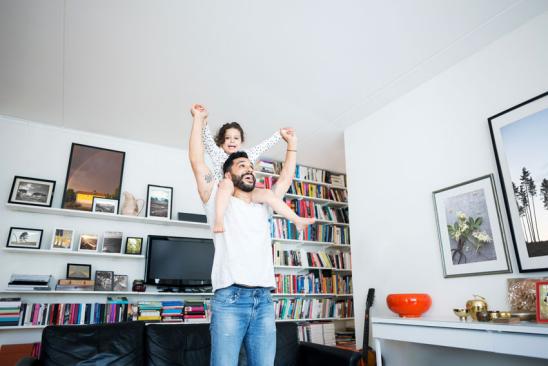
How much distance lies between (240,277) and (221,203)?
30cm

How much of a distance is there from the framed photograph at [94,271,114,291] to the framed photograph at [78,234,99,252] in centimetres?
27

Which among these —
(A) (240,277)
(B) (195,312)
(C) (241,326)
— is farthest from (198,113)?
(B) (195,312)

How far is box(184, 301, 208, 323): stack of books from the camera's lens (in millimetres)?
4078

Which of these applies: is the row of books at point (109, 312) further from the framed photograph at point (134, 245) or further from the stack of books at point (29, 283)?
the framed photograph at point (134, 245)

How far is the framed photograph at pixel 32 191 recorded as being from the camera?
3.85 meters

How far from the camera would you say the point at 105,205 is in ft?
13.8

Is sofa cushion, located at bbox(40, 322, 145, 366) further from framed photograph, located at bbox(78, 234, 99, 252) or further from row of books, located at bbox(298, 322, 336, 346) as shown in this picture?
row of books, located at bbox(298, 322, 336, 346)

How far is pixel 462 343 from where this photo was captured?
217cm

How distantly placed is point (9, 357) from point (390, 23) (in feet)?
14.1

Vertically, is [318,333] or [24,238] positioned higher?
[24,238]

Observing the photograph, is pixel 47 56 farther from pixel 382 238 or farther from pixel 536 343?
pixel 536 343

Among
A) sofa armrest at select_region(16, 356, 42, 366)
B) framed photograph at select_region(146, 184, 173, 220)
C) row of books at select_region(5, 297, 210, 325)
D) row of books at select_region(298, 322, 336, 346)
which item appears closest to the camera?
sofa armrest at select_region(16, 356, 42, 366)

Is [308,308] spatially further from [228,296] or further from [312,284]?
[228,296]

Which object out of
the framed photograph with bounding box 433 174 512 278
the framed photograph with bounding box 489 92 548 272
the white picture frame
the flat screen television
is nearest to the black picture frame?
the flat screen television
